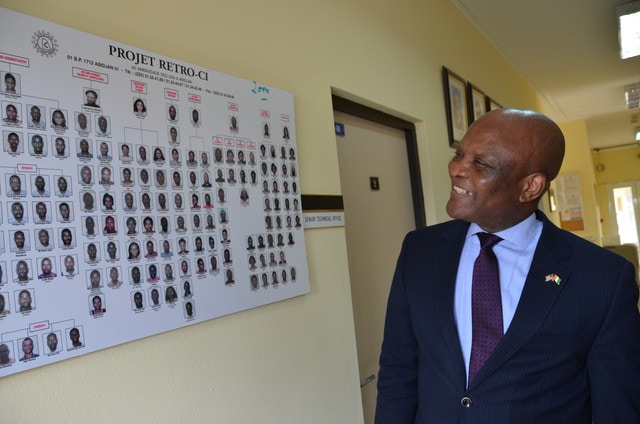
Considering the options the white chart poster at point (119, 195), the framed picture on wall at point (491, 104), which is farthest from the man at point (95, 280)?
the framed picture on wall at point (491, 104)

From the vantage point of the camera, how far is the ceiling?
132 inches

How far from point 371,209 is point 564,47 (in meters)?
3.50

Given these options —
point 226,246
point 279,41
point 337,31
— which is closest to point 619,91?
point 337,31

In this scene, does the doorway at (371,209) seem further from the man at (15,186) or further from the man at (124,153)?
the man at (15,186)

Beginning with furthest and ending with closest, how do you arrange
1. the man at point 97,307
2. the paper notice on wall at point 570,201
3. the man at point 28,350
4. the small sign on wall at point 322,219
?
the paper notice on wall at point 570,201 → the small sign on wall at point 322,219 → the man at point 97,307 → the man at point 28,350

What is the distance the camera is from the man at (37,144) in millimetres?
796

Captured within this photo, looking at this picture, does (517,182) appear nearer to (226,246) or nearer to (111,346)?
(226,246)

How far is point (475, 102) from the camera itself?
3.28 meters

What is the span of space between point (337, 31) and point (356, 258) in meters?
0.99

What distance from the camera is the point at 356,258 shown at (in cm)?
191

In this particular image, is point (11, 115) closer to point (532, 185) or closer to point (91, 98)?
point (91, 98)

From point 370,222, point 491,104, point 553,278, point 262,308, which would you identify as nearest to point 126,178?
point 262,308

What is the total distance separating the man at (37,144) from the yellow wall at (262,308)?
178mm

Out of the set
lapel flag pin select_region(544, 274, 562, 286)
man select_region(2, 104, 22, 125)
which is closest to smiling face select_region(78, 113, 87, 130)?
man select_region(2, 104, 22, 125)
